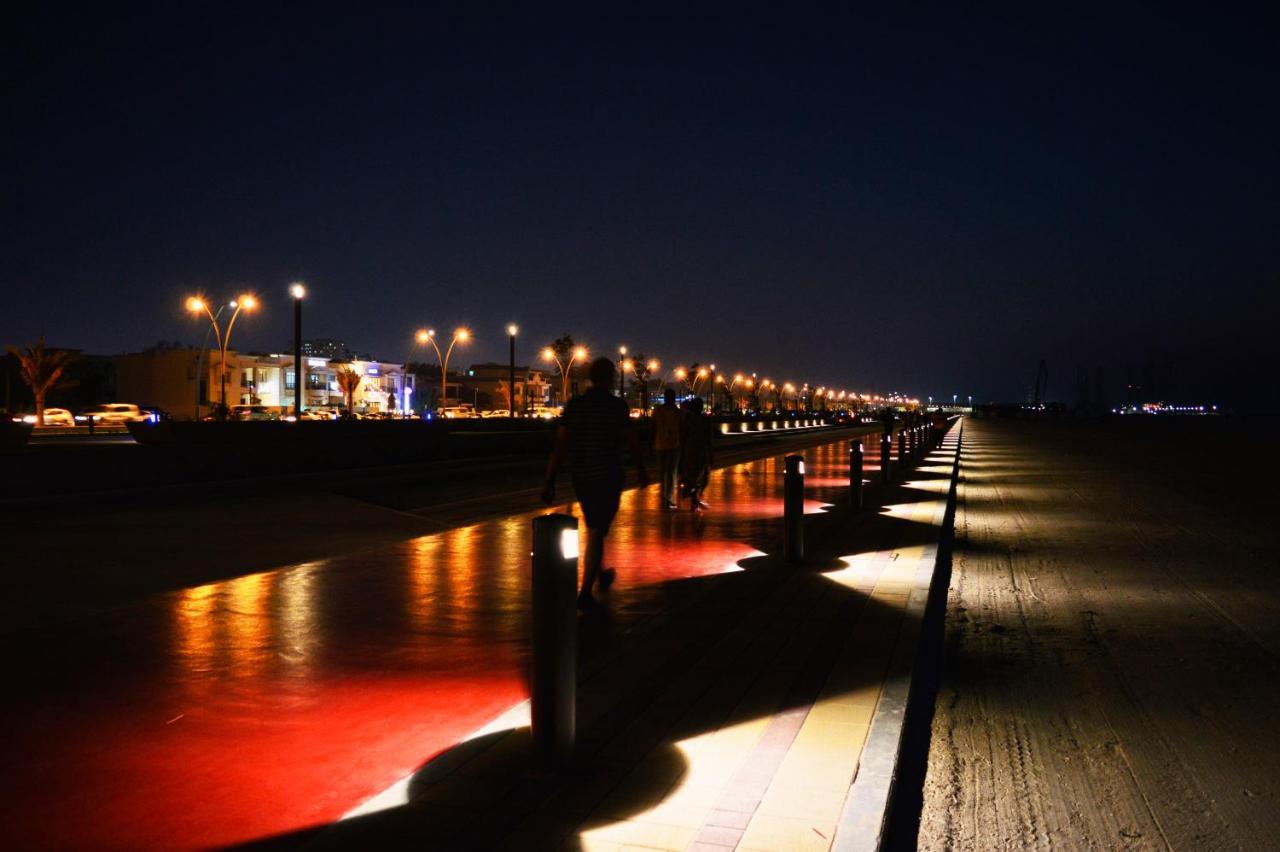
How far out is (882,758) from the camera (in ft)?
16.3

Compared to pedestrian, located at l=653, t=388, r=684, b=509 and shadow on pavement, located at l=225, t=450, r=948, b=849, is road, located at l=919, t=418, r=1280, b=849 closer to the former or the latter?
shadow on pavement, located at l=225, t=450, r=948, b=849

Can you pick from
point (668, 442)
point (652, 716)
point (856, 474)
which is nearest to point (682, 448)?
point (668, 442)

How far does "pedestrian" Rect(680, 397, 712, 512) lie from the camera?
18.7 metres

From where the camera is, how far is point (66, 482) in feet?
65.0

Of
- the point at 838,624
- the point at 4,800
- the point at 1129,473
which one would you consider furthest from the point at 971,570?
the point at 1129,473

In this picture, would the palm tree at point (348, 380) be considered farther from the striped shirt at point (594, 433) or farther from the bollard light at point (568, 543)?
the bollard light at point (568, 543)

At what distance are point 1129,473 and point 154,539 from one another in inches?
1105

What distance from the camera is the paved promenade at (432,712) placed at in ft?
14.2

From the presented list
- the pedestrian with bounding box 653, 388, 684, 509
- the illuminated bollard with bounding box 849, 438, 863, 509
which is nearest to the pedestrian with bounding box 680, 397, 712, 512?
the pedestrian with bounding box 653, 388, 684, 509

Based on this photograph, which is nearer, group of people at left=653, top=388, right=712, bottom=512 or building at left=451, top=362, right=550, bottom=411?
group of people at left=653, top=388, right=712, bottom=512

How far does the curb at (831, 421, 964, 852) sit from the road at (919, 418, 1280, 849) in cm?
26

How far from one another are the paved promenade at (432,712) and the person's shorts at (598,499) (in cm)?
75

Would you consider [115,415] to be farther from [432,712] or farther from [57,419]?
[432,712]

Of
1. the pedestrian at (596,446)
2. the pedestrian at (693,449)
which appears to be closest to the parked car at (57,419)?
the pedestrian at (693,449)
